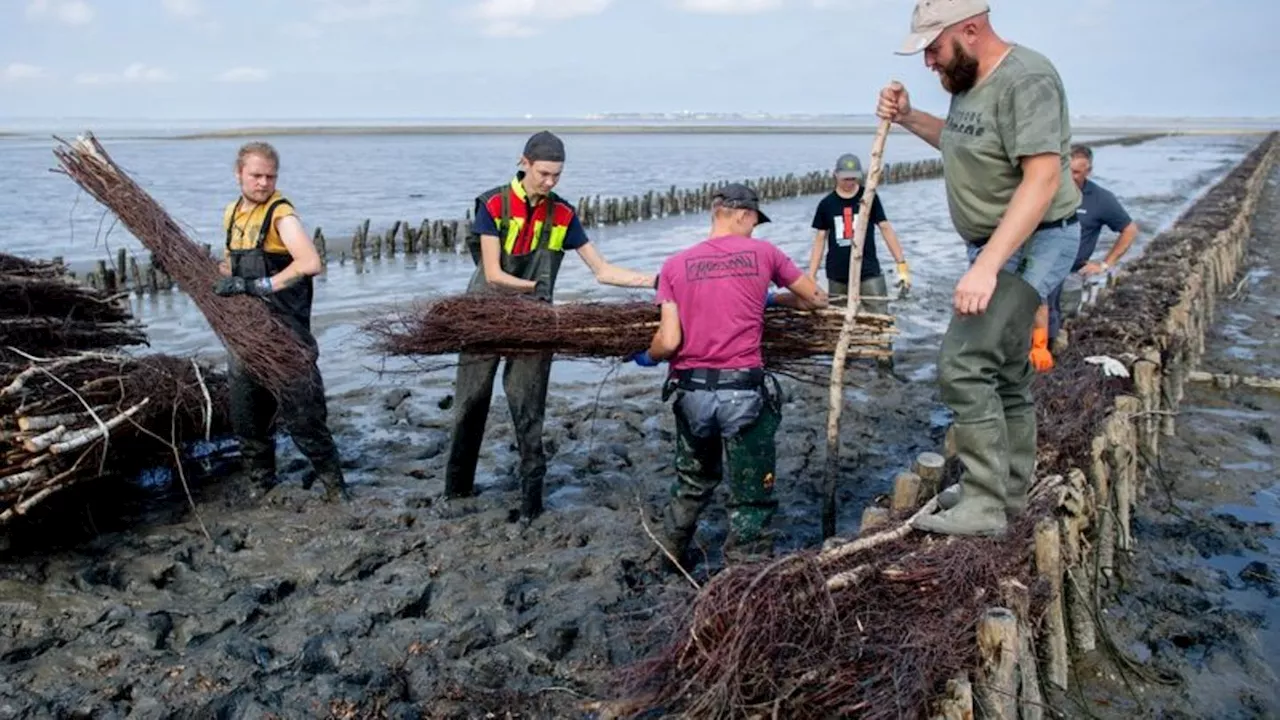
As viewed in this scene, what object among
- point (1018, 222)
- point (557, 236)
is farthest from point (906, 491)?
point (557, 236)

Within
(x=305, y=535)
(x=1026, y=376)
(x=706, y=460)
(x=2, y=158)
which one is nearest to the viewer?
(x=1026, y=376)

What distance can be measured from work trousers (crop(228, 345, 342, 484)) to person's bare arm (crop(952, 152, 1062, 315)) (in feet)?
13.0

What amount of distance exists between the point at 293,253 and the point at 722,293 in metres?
2.70

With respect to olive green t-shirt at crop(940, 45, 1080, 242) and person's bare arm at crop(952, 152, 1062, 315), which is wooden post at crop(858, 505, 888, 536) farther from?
olive green t-shirt at crop(940, 45, 1080, 242)

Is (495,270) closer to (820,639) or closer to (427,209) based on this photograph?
(820,639)

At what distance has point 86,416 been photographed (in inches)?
206

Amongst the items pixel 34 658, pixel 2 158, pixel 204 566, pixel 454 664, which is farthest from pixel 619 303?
pixel 2 158

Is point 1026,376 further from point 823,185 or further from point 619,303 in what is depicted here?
point 823,185

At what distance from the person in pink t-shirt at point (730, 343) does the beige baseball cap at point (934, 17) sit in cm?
119

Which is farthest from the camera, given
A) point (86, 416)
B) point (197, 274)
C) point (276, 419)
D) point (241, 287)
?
point (276, 419)

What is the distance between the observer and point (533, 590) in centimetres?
509

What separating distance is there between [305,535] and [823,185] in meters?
33.5

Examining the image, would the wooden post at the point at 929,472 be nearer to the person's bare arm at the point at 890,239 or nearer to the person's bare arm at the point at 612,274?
the person's bare arm at the point at 612,274

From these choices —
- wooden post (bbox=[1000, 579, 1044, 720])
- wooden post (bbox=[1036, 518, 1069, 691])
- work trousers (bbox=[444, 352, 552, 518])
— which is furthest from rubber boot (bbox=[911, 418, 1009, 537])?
work trousers (bbox=[444, 352, 552, 518])
